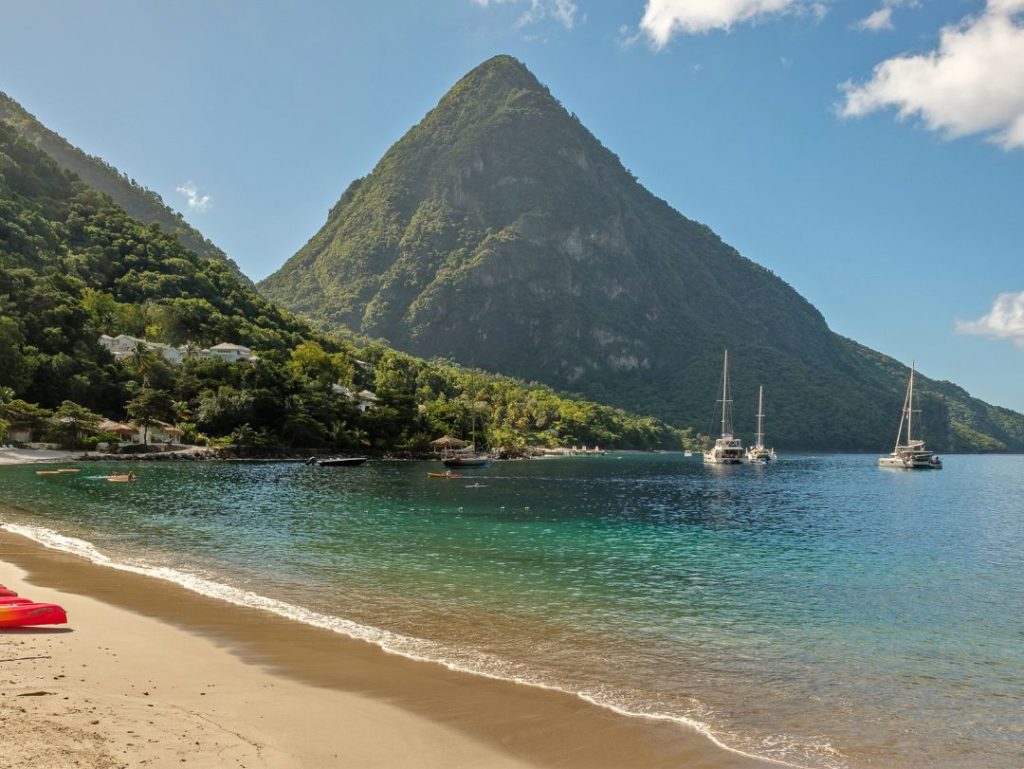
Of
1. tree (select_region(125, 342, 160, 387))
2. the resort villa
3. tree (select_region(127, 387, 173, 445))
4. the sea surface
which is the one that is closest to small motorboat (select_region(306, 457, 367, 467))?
tree (select_region(127, 387, 173, 445))

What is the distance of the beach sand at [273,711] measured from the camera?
7.57 m

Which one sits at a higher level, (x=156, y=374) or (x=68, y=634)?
(x=156, y=374)

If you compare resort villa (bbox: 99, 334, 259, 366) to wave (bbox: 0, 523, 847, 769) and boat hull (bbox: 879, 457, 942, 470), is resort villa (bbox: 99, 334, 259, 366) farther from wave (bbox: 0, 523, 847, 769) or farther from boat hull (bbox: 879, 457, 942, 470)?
boat hull (bbox: 879, 457, 942, 470)

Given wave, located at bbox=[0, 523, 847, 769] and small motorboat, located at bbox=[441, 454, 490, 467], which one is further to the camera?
small motorboat, located at bbox=[441, 454, 490, 467]

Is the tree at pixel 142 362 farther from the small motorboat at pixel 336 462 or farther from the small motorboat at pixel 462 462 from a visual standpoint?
the small motorboat at pixel 462 462

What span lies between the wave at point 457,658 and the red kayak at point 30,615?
4082 millimetres

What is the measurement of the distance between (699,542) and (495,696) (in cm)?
2270

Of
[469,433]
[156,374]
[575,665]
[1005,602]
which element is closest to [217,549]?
[575,665]

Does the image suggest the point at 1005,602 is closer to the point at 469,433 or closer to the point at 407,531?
the point at 407,531

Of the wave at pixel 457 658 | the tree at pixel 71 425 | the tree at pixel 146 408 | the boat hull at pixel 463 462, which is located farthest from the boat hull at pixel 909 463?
the wave at pixel 457 658

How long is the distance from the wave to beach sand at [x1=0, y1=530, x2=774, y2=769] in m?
0.27

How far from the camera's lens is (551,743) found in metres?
8.81

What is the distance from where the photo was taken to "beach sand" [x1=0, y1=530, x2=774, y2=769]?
24.8ft

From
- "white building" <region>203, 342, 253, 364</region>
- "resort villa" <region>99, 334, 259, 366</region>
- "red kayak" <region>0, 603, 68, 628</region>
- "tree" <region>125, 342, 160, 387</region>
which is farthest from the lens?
"white building" <region>203, 342, 253, 364</region>
